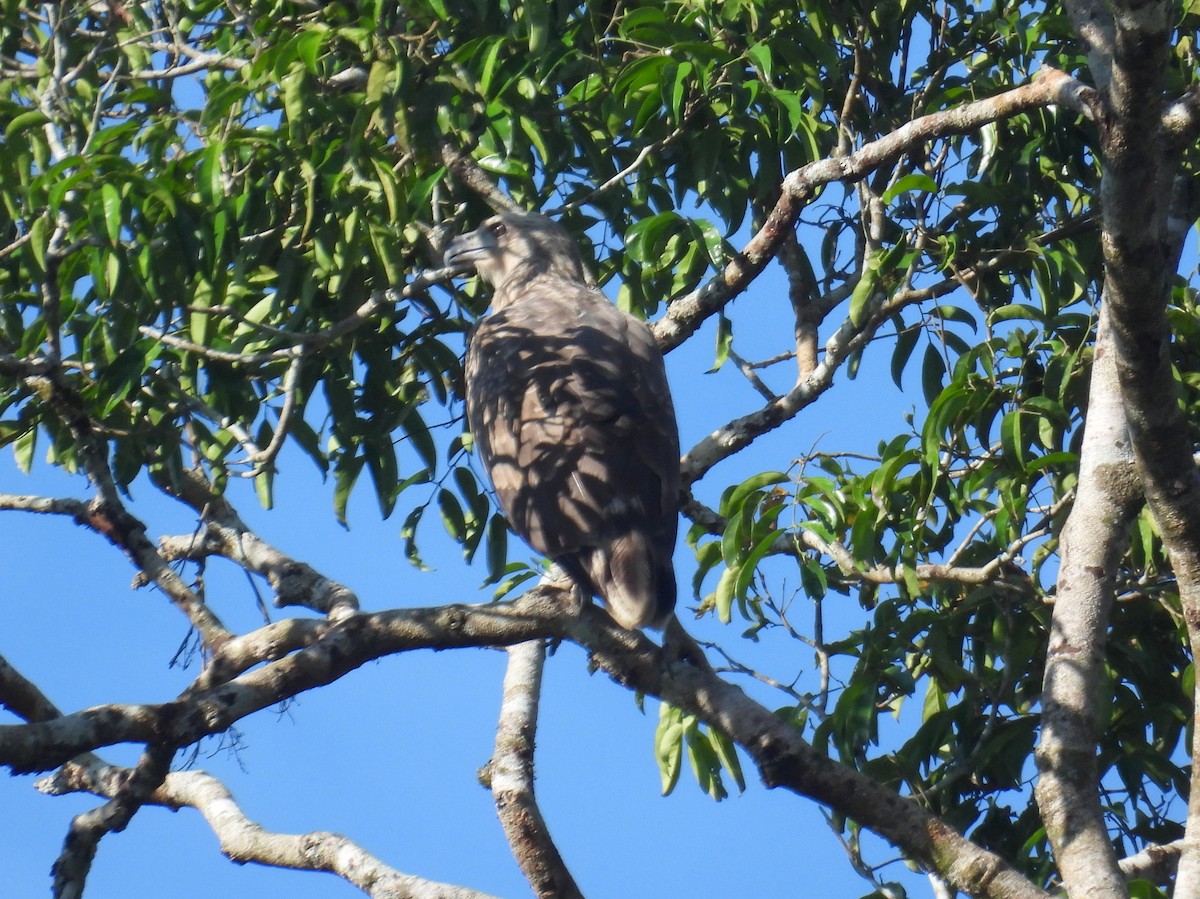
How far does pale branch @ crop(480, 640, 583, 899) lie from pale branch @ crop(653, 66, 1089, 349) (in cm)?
124

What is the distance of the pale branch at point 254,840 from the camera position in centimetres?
353

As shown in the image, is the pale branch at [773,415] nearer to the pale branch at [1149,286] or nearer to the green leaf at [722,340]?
the green leaf at [722,340]

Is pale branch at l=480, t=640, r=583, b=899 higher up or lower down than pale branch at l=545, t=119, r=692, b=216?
lower down

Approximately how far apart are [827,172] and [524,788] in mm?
1889

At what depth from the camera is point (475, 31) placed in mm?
4191

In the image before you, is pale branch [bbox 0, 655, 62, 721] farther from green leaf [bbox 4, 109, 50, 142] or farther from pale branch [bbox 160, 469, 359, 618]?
green leaf [bbox 4, 109, 50, 142]

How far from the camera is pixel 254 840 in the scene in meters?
3.82

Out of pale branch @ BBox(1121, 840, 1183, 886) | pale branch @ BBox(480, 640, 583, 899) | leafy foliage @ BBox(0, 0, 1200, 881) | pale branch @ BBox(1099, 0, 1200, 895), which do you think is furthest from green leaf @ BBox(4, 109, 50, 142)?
pale branch @ BBox(1121, 840, 1183, 886)

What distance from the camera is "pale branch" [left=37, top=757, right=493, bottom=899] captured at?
139 inches

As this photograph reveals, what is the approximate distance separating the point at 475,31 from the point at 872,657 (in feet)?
7.32

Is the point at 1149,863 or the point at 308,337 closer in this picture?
the point at 1149,863

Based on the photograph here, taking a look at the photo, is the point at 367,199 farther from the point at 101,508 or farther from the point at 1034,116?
the point at 1034,116

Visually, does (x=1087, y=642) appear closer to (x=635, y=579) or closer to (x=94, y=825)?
(x=635, y=579)

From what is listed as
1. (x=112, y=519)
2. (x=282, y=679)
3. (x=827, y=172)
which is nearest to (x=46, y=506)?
(x=112, y=519)
